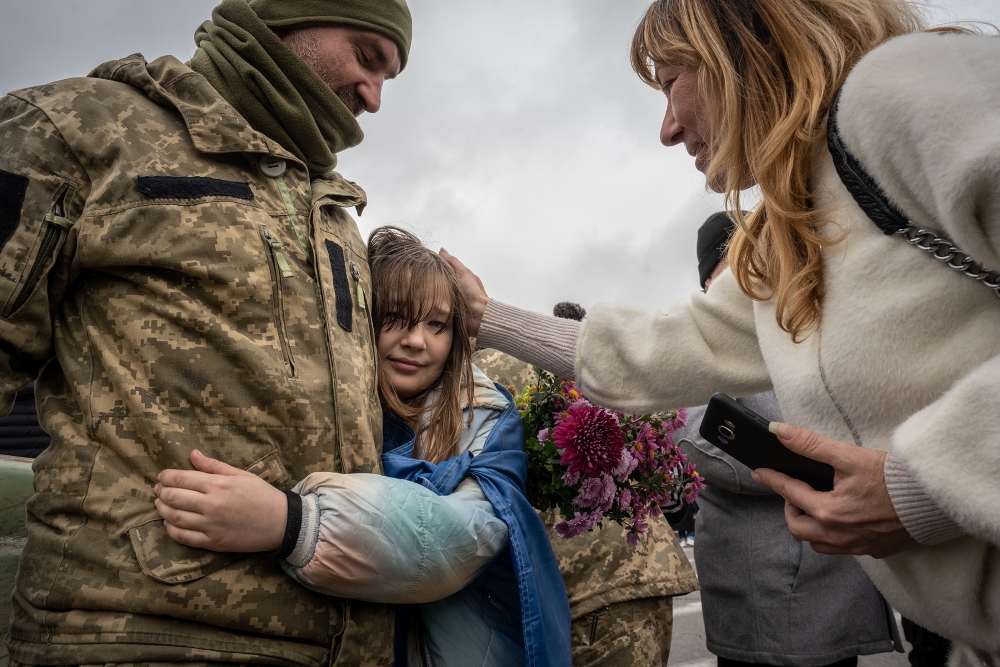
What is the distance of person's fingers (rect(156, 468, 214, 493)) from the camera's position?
5.60 ft

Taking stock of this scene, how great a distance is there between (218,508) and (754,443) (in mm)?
1334

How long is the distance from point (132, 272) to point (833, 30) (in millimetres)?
1995

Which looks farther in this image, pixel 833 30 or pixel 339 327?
pixel 339 327

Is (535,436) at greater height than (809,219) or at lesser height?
lesser

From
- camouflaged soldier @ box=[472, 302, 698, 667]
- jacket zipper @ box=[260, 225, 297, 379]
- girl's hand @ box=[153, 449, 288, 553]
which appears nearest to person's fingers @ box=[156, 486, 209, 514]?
girl's hand @ box=[153, 449, 288, 553]

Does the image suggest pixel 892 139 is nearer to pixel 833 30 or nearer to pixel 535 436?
pixel 833 30

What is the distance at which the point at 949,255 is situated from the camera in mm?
1500

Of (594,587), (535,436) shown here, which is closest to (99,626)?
(535,436)

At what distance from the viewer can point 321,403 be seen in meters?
1.98

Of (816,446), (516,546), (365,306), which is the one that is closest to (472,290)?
(365,306)

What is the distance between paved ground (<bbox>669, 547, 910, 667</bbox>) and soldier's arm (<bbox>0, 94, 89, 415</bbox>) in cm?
506

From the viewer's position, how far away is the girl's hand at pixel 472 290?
2836 mm

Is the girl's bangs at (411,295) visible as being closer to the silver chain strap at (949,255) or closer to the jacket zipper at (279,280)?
the jacket zipper at (279,280)

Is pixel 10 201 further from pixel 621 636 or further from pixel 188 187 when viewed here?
pixel 621 636
